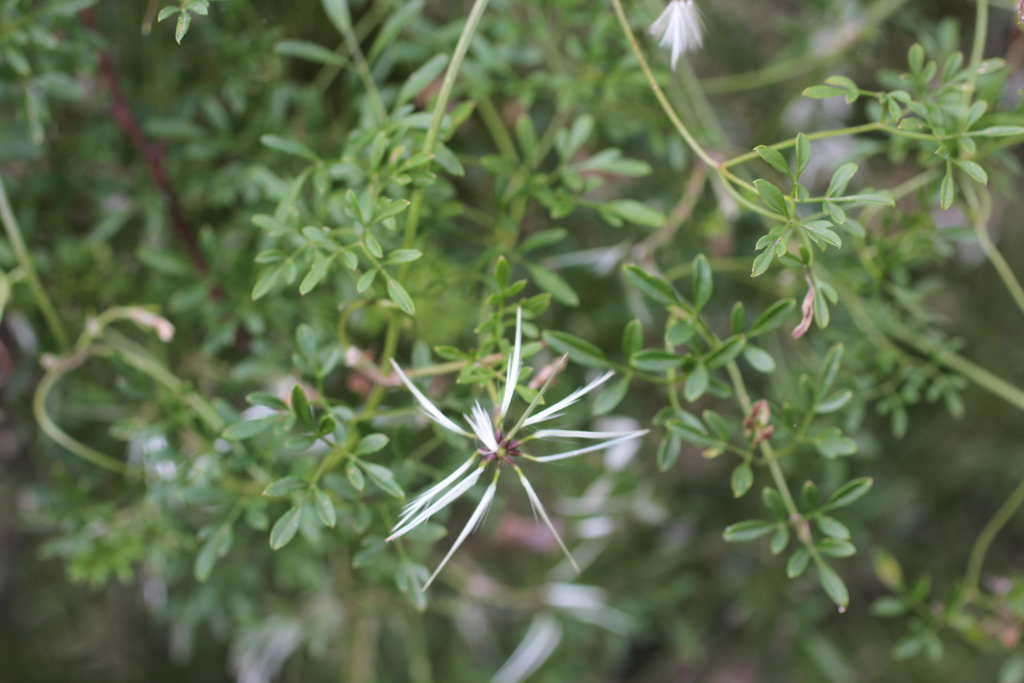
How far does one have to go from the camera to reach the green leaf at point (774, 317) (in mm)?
523

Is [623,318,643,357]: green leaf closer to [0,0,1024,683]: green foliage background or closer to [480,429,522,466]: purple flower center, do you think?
[0,0,1024,683]: green foliage background

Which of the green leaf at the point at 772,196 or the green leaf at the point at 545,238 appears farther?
the green leaf at the point at 545,238

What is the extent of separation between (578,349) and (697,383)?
0.09 metres

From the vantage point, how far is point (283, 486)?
50cm

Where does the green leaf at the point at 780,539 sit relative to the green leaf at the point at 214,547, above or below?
below

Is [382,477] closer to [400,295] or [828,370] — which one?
[400,295]

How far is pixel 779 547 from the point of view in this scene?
54 cm

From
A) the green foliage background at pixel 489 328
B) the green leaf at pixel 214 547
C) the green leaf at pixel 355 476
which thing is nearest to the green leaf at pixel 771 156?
the green foliage background at pixel 489 328

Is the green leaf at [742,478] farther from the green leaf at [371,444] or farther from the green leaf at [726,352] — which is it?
the green leaf at [371,444]

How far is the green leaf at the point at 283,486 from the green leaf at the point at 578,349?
0.65 ft

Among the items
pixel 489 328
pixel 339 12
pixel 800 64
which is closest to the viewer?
pixel 489 328

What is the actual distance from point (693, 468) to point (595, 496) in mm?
338

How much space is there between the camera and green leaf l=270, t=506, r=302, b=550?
1.60 feet

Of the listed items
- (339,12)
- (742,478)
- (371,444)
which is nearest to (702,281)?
(742,478)
